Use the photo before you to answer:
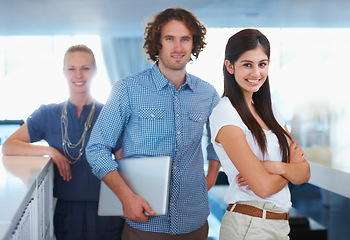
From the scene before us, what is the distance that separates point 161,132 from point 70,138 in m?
0.62

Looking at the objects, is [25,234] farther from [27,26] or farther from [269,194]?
[27,26]

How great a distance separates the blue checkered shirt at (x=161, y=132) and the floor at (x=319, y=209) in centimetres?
245

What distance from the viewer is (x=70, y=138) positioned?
223cm

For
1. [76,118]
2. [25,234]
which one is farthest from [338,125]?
[25,234]

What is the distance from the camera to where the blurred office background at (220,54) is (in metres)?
5.42

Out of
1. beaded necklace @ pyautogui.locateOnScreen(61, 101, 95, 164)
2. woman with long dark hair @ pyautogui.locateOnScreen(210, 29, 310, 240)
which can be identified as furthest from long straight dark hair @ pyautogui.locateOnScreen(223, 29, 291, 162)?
Answer: beaded necklace @ pyautogui.locateOnScreen(61, 101, 95, 164)

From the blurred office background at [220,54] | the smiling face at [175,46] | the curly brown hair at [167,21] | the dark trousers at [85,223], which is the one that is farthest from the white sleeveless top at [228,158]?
the blurred office background at [220,54]

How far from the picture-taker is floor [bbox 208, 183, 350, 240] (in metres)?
4.45

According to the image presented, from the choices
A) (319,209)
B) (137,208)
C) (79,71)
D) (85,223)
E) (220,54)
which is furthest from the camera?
(220,54)

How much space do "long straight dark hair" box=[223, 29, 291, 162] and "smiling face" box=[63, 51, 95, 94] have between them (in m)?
0.95

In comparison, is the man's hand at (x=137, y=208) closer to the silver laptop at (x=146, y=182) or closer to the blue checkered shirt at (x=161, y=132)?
the silver laptop at (x=146, y=182)

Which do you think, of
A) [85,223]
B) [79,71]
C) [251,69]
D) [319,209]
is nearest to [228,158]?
[251,69]

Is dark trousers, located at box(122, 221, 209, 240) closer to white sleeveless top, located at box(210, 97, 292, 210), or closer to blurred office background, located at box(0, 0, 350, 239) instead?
white sleeveless top, located at box(210, 97, 292, 210)

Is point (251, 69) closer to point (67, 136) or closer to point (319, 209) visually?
point (67, 136)
